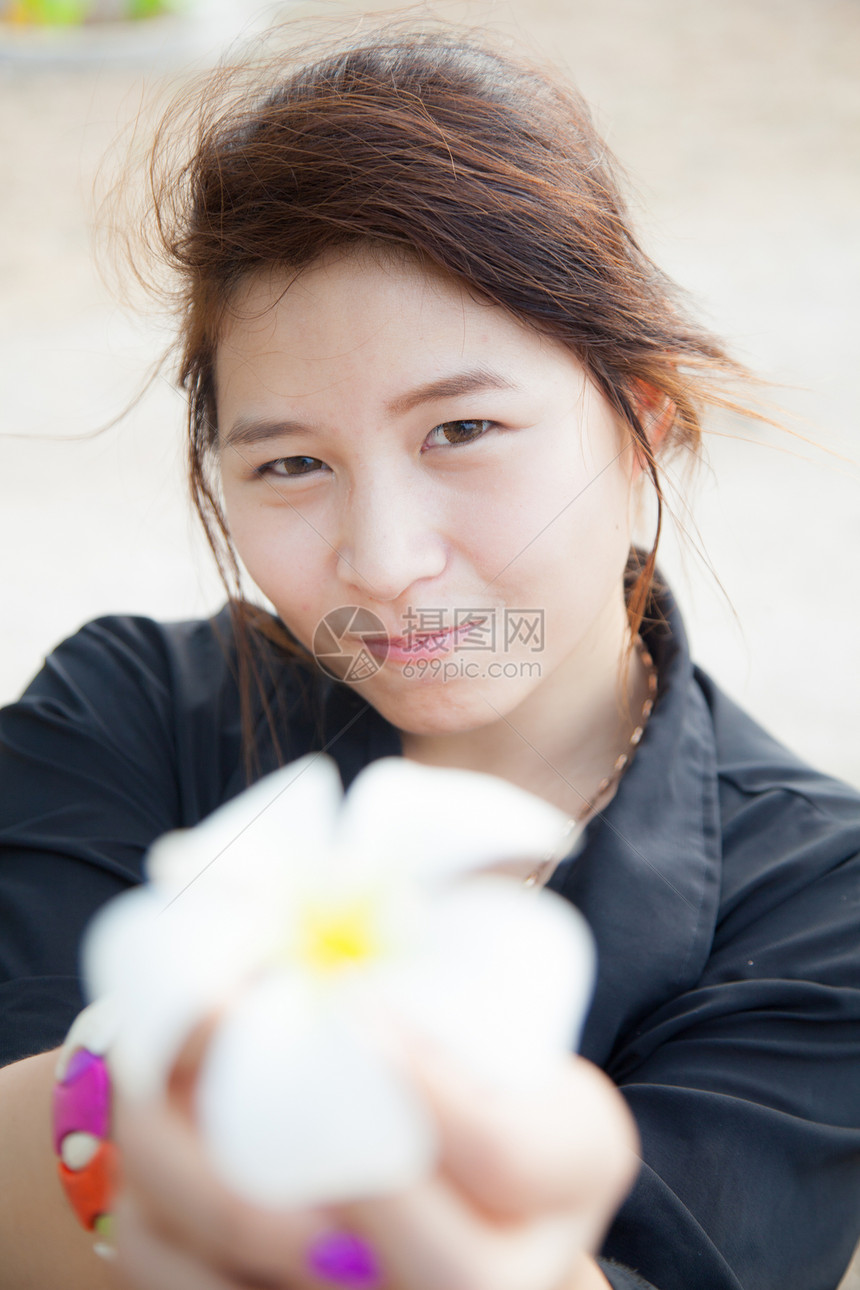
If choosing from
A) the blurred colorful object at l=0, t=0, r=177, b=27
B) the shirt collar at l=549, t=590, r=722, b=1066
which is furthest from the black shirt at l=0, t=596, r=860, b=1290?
the blurred colorful object at l=0, t=0, r=177, b=27

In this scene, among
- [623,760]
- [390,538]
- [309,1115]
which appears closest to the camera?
[309,1115]

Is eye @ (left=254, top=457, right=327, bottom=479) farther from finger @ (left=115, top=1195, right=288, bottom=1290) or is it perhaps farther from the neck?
finger @ (left=115, top=1195, right=288, bottom=1290)

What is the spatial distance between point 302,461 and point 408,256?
0.23 feet

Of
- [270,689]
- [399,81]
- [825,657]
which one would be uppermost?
[399,81]

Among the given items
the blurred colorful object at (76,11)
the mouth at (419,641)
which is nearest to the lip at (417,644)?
the mouth at (419,641)

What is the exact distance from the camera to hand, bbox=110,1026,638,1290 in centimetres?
14

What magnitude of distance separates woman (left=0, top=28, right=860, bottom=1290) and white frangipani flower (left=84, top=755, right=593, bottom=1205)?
8 centimetres

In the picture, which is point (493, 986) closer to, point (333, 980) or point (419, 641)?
point (333, 980)

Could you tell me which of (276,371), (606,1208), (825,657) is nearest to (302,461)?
(276,371)

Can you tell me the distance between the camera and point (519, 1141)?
14cm

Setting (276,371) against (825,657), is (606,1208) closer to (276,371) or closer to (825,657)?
(276,371)

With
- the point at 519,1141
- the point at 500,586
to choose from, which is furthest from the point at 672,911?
the point at 519,1141

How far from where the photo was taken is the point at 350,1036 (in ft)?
0.47

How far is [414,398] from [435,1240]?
22 centimetres
